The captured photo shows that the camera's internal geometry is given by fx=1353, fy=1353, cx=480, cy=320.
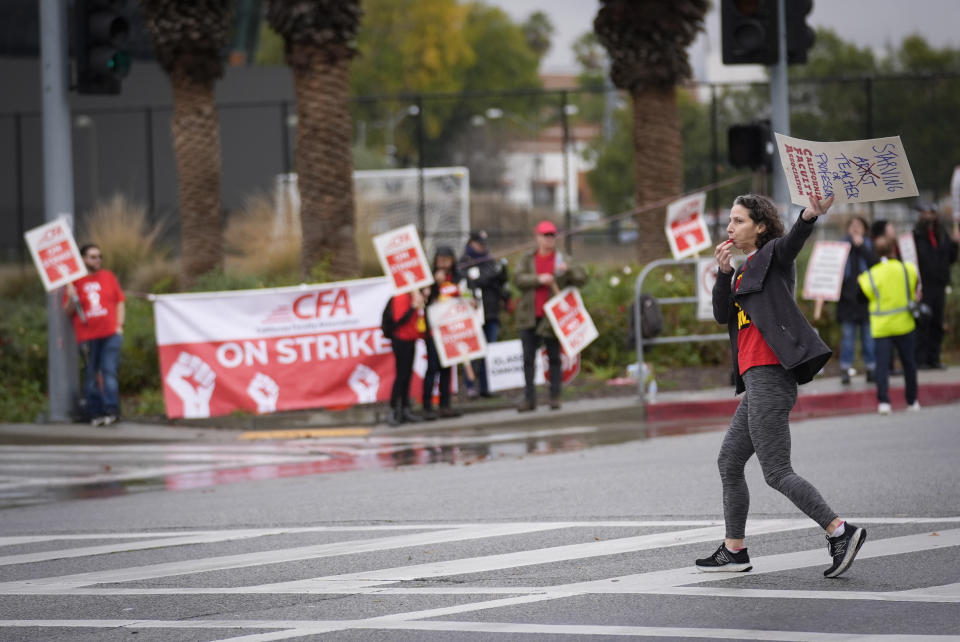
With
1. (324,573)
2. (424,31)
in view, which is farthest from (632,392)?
(424,31)

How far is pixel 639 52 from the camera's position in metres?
19.6

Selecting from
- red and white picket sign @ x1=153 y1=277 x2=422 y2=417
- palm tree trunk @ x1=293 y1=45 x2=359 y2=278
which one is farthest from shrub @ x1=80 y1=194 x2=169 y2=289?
red and white picket sign @ x1=153 y1=277 x2=422 y2=417

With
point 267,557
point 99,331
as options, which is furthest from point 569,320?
point 267,557

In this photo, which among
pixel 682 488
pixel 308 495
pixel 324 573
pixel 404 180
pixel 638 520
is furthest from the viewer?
pixel 404 180

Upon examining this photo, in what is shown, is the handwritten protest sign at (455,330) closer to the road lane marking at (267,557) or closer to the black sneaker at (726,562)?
the road lane marking at (267,557)

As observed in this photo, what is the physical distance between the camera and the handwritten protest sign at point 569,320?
46.8 ft

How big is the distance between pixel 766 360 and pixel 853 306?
366 inches

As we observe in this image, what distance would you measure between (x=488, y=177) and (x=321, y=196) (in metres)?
55.3

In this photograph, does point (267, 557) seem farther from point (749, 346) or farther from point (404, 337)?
point (404, 337)

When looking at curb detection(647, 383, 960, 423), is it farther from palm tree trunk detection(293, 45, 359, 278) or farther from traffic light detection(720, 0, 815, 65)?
palm tree trunk detection(293, 45, 359, 278)

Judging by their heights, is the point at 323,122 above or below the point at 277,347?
above

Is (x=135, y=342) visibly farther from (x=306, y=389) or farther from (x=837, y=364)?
(x=837, y=364)

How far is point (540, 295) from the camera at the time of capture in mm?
14391

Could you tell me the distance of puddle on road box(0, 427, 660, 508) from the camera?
11.2 m
